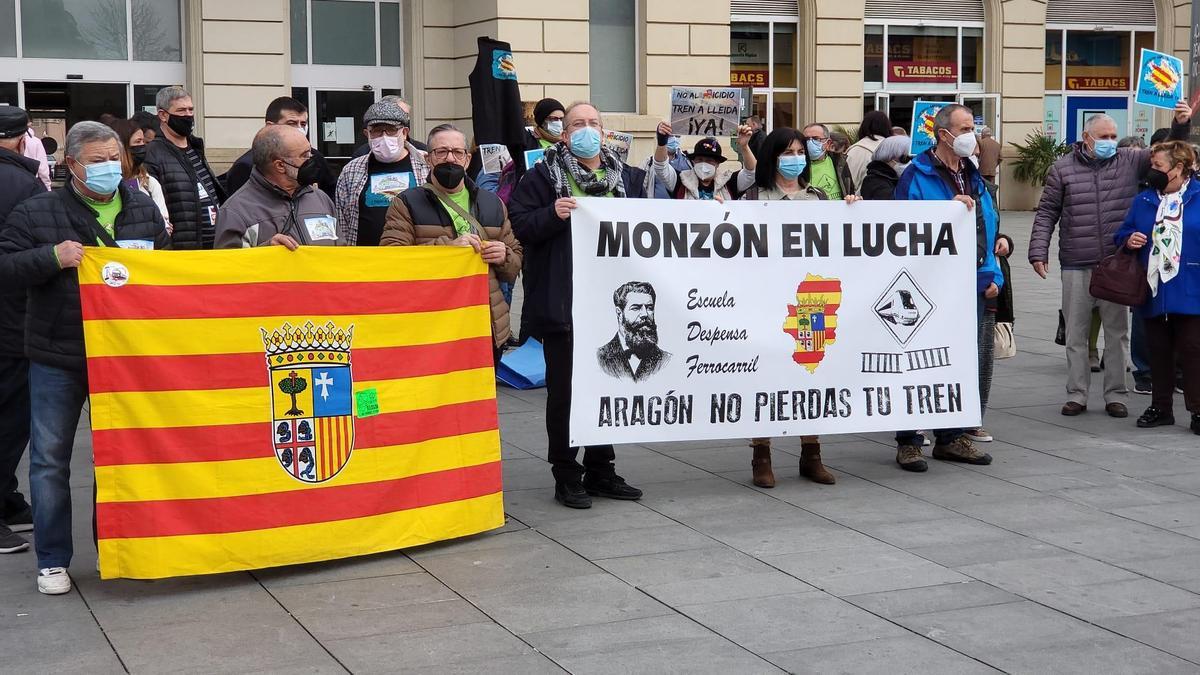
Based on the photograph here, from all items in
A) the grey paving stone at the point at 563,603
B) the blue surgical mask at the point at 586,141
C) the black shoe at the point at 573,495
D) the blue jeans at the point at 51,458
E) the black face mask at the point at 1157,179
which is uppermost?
the blue surgical mask at the point at 586,141

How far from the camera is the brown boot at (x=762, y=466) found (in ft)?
24.8

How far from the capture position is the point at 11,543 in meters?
6.48

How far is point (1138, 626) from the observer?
5.29m

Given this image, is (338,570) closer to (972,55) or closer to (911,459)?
(911,459)

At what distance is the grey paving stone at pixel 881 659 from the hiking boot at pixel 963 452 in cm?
316

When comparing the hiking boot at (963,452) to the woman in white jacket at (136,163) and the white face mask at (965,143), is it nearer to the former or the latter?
the white face mask at (965,143)

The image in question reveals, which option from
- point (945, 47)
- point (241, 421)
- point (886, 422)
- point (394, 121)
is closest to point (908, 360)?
point (886, 422)

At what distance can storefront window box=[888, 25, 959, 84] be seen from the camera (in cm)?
2964

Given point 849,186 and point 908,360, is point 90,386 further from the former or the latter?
point 849,186

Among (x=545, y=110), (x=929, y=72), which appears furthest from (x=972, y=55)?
(x=545, y=110)

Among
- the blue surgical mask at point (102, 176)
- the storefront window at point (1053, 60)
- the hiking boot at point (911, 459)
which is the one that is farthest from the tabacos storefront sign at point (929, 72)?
the blue surgical mask at point (102, 176)

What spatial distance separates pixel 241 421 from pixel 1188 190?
241 inches

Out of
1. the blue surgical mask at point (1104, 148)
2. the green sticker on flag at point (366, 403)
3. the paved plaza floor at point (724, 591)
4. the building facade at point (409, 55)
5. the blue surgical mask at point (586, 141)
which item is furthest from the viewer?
the building facade at point (409, 55)

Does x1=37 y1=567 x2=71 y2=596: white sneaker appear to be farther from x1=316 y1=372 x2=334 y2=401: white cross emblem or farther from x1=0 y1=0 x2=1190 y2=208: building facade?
x1=0 y1=0 x2=1190 y2=208: building facade
